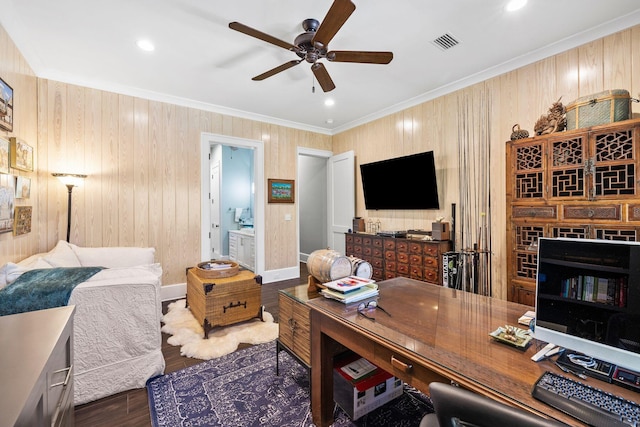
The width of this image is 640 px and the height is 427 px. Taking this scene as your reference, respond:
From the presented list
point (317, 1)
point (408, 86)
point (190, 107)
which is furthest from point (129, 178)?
point (408, 86)

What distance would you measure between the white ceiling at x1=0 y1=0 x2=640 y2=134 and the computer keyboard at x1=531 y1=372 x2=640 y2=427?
2.53m

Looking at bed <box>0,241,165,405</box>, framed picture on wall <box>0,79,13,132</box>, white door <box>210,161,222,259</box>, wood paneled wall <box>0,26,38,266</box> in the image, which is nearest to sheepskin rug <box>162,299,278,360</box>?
bed <box>0,241,165,405</box>

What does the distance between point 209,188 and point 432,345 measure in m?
4.02

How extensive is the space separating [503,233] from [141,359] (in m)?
3.65

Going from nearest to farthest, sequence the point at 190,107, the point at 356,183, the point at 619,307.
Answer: the point at 619,307 → the point at 190,107 → the point at 356,183

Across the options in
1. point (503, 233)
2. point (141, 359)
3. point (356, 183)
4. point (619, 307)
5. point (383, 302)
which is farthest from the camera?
point (356, 183)

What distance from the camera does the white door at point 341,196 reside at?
5109 mm

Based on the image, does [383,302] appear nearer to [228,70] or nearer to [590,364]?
[590,364]

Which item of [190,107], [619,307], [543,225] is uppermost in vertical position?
[190,107]

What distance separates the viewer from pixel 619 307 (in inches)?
33.3

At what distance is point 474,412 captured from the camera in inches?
24.2

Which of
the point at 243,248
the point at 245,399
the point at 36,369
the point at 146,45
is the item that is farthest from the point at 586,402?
the point at 243,248

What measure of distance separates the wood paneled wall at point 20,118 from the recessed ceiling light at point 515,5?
4000 millimetres

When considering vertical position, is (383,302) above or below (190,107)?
below
